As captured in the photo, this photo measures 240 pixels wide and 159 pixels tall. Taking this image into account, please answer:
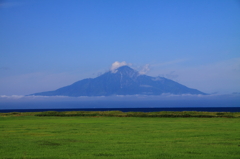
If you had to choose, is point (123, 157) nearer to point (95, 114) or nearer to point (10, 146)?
point (10, 146)

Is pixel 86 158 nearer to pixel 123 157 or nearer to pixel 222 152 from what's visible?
pixel 123 157

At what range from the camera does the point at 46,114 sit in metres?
69.4

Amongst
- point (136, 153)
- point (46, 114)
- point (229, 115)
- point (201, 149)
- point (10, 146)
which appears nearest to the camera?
point (136, 153)

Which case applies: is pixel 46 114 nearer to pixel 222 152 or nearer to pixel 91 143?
pixel 91 143

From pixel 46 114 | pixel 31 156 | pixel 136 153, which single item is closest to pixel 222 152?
pixel 136 153

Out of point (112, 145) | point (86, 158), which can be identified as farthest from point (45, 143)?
point (86, 158)

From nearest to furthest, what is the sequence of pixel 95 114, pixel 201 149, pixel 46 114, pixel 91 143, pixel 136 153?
pixel 136 153 < pixel 201 149 < pixel 91 143 < pixel 95 114 < pixel 46 114

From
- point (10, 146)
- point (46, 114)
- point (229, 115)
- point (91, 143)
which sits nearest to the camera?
point (10, 146)

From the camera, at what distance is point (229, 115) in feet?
187

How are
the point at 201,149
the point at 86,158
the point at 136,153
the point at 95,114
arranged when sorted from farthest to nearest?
the point at 95,114 < the point at 201,149 < the point at 136,153 < the point at 86,158

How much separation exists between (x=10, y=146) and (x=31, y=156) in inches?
152

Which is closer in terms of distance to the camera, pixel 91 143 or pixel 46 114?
pixel 91 143

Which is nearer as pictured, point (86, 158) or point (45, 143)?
point (86, 158)

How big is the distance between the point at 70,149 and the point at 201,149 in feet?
24.7
